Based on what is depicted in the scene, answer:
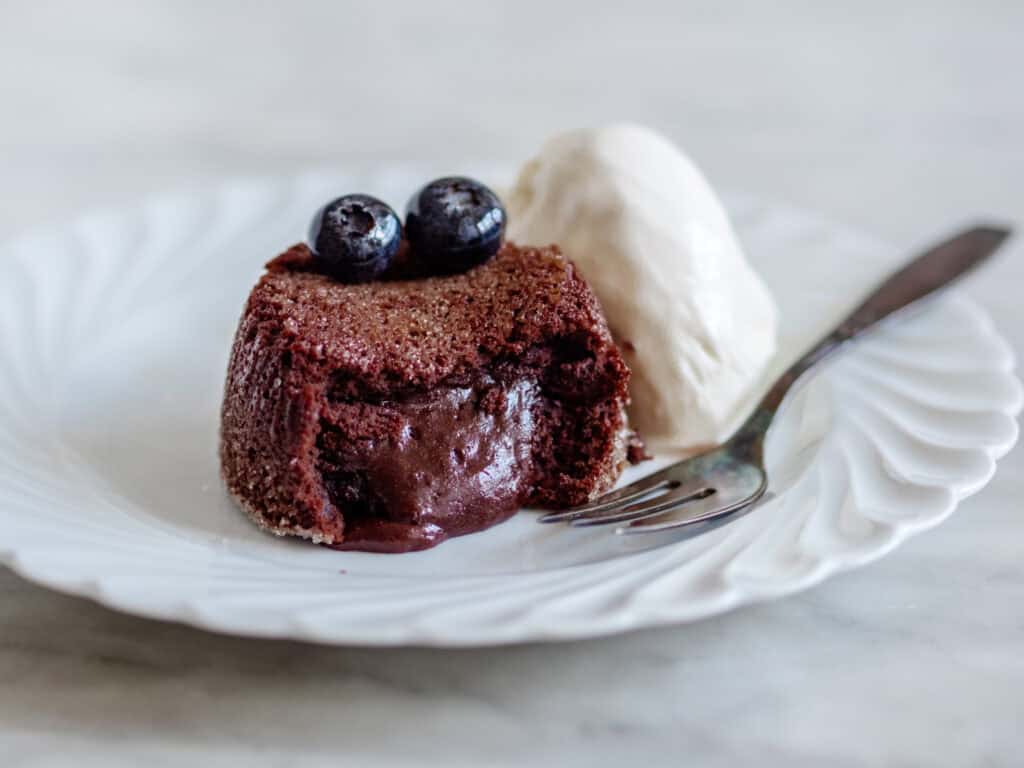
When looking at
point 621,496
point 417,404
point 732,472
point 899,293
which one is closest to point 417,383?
point 417,404

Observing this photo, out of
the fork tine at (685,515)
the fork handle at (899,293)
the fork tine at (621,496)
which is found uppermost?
the fork handle at (899,293)

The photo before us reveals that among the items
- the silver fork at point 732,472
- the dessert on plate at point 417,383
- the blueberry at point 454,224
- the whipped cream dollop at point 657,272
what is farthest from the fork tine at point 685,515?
the blueberry at point 454,224

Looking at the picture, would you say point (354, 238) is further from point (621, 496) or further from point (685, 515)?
point (685, 515)

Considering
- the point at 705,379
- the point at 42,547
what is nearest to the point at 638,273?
the point at 705,379

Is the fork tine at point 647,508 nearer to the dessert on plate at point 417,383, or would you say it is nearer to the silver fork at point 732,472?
the silver fork at point 732,472

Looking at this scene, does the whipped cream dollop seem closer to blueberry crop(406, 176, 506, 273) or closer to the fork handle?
the fork handle
